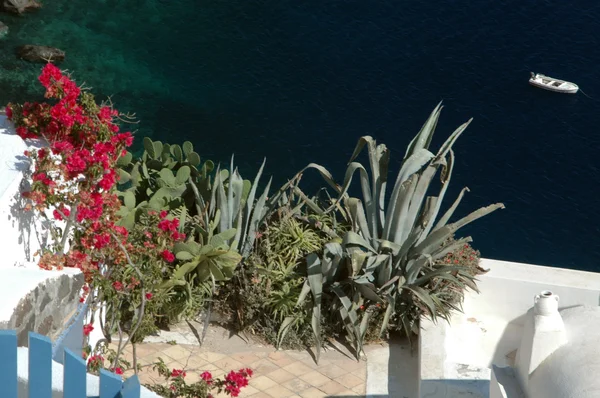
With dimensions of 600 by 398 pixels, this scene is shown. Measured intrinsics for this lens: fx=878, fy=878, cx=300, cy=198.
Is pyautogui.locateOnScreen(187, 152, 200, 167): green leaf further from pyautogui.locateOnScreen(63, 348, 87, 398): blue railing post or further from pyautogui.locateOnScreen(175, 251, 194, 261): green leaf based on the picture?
pyautogui.locateOnScreen(63, 348, 87, 398): blue railing post

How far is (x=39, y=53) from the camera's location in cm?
1520

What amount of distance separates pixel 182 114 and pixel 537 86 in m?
6.73

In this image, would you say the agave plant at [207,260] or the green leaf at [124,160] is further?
the green leaf at [124,160]

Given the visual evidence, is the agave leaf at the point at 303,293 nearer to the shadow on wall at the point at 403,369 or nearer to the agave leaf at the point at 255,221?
the agave leaf at the point at 255,221

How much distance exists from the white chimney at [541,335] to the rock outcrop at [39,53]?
41.2ft

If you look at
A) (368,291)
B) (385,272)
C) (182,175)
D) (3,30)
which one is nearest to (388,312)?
(368,291)

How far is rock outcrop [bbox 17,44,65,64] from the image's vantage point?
49.6 ft

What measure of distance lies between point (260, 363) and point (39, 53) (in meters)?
10.6

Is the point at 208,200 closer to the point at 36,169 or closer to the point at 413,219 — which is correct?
the point at 413,219

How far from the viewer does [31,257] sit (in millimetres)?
5027

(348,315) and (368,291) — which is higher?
(368,291)

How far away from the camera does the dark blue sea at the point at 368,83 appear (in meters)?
14.1

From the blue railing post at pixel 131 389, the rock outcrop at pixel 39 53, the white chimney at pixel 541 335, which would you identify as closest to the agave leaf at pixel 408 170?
the white chimney at pixel 541 335

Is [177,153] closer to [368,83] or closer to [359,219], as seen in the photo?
[359,219]
